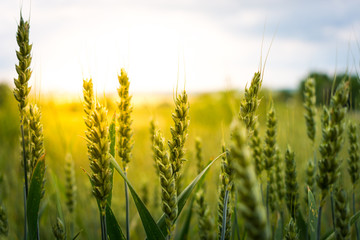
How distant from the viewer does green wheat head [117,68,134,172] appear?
1245 mm

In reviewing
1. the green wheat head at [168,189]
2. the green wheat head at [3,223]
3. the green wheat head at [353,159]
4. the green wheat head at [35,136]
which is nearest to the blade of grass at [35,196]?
the green wheat head at [35,136]

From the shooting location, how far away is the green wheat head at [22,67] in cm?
119

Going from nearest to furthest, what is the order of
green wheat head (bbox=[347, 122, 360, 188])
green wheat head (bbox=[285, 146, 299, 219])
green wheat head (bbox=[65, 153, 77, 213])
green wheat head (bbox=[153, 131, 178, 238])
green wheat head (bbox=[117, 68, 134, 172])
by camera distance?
green wheat head (bbox=[153, 131, 178, 238]), green wheat head (bbox=[117, 68, 134, 172]), green wheat head (bbox=[347, 122, 360, 188]), green wheat head (bbox=[285, 146, 299, 219]), green wheat head (bbox=[65, 153, 77, 213])

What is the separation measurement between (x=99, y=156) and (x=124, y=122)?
0.27 meters

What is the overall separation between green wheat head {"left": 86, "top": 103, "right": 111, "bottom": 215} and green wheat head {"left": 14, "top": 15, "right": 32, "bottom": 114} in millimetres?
434

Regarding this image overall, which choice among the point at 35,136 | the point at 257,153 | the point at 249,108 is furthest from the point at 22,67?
the point at 257,153

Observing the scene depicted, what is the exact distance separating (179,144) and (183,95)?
0.23 metres

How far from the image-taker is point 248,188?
0.57 m

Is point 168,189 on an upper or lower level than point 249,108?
lower

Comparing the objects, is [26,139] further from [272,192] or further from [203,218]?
[272,192]

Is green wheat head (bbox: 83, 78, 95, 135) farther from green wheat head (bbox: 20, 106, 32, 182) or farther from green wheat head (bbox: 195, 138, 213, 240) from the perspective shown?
green wheat head (bbox: 195, 138, 213, 240)

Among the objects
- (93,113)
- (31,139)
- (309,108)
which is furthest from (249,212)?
(309,108)

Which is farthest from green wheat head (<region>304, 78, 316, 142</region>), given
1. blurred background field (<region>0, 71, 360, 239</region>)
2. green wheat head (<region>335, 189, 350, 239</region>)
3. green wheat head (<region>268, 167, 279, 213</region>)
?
green wheat head (<region>335, 189, 350, 239</region>)

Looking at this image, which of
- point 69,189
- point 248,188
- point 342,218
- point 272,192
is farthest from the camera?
point 69,189
